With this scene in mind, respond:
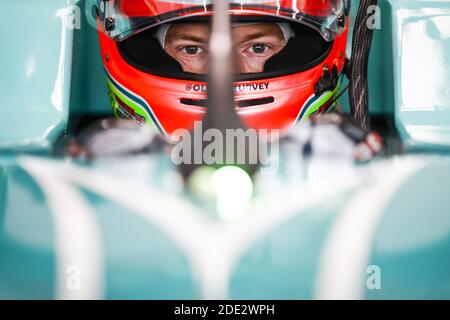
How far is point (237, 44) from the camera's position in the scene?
1.29m

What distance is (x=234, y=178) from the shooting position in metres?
0.95

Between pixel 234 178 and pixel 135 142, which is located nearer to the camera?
pixel 234 178

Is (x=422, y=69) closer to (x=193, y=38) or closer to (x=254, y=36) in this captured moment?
(x=254, y=36)

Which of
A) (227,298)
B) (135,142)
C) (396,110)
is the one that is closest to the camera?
(227,298)

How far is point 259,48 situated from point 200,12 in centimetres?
16

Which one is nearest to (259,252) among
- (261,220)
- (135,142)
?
(261,220)

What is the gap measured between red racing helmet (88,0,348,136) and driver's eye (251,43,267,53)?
0.9 inches

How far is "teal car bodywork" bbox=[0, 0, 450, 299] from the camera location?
35.8 inches

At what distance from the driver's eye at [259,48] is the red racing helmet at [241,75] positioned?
0.07 ft

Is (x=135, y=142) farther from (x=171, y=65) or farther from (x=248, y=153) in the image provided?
(x=171, y=65)

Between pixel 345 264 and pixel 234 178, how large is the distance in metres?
0.18

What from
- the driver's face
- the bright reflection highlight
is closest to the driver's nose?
the driver's face

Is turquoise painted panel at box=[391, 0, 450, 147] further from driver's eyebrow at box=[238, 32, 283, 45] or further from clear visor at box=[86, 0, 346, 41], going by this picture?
driver's eyebrow at box=[238, 32, 283, 45]

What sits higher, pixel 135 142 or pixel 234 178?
pixel 135 142
